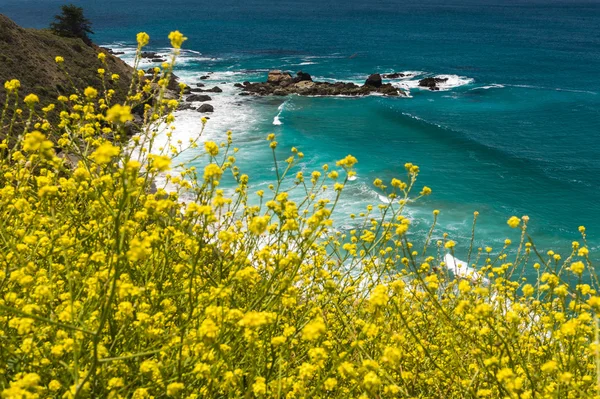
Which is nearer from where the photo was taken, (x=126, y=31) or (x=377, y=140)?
(x=377, y=140)

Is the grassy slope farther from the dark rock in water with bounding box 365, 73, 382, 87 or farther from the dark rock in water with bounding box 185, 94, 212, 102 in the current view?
the dark rock in water with bounding box 365, 73, 382, 87

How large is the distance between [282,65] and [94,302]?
59912mm

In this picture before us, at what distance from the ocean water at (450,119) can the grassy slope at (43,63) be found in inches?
345

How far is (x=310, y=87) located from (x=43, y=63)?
79.5 ft

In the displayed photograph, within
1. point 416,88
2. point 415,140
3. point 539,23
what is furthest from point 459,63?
point 539,23

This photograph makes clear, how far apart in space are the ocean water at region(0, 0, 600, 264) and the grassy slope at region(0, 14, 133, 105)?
8767 mm

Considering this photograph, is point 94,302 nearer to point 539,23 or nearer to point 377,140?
point 377,140

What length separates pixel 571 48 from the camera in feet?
227

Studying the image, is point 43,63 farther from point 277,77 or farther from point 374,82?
point 374,82

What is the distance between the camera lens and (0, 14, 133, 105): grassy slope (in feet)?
99.1

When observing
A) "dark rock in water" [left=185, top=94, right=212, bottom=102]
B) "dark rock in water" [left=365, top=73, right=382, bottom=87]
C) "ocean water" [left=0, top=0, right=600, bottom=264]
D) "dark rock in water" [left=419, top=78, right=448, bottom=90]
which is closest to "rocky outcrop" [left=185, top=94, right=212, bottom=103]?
"dark rock in water" [left=185, top=94, right=212, bottom=102]

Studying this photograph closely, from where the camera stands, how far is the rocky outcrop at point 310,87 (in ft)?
146

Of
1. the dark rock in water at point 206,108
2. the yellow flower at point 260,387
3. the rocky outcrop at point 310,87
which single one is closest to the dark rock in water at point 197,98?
the dark rock in water at point 206,108

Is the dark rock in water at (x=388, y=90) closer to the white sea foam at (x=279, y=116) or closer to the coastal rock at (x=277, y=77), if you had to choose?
the coastal rock at (x=277, y=77)
